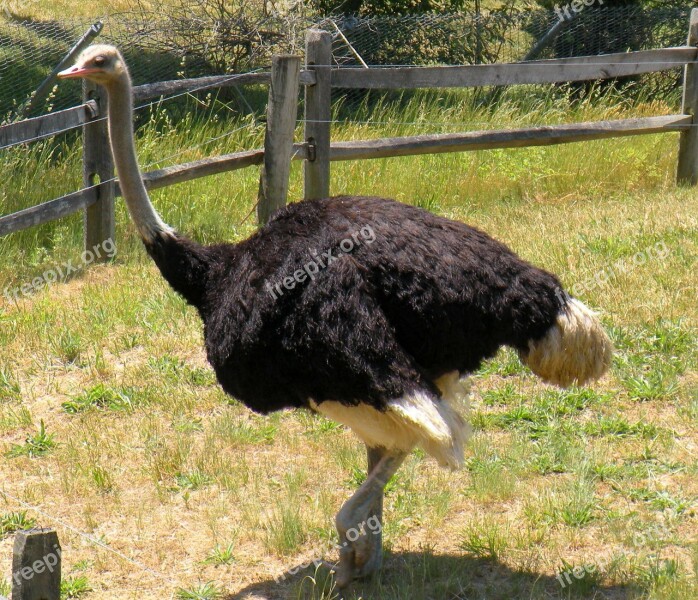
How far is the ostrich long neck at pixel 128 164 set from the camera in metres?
3.62

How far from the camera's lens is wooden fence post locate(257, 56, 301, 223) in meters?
6.80

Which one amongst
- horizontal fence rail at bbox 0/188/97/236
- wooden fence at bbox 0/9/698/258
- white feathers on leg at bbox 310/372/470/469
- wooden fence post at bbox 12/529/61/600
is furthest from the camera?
wooden fence at bbox 0/9/698/258

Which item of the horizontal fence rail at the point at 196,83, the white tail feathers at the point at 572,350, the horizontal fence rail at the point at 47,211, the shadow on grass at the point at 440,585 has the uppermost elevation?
the horizontal fence rail at the point at 196,83

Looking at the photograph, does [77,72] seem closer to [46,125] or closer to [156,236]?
[156,236]

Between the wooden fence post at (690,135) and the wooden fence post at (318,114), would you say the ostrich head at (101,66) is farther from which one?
the wooden fence post at (690,135)

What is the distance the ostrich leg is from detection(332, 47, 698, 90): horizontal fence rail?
4.16m

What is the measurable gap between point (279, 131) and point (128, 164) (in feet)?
10.9

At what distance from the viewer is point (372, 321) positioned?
3.05m

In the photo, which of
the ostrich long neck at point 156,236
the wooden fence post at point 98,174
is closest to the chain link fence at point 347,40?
the wooden fence post at point 98,174

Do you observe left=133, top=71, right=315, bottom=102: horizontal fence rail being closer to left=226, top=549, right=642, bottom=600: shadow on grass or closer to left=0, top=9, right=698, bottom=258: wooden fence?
left=0, top=9, right=698, bottom=258: wooden fence

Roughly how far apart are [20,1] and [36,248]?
10380 mm

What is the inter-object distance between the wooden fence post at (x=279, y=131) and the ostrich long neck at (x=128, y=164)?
120 inches

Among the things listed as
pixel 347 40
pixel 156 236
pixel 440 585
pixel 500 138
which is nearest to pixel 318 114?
pixel 500 138

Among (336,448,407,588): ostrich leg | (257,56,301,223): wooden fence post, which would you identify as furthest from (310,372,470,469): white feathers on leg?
(257,56,301,223): wooden fence post
